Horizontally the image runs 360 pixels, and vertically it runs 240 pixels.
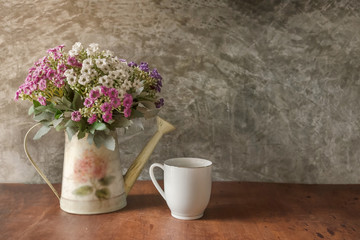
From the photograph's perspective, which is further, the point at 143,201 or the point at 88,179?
the point at 143,201

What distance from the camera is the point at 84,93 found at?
3.20ft

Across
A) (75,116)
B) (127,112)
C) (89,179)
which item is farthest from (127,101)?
(89,179)

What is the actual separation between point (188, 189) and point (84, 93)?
34 cm

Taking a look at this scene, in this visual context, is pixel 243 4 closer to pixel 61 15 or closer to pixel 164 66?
pixel 164 66

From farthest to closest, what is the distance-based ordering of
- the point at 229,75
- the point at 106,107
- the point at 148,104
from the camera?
the point at 229,75, the point at 148,104, the point at 106,107

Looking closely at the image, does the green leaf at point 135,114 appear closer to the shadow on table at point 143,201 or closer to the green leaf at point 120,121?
the green leaf at point 120,121

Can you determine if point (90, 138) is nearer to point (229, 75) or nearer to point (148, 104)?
point (148, 104)

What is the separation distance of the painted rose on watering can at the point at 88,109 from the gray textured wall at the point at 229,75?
10.5 inches

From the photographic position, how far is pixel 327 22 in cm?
131

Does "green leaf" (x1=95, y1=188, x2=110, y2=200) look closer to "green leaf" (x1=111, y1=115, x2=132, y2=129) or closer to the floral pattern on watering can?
the floral pattern on watering can

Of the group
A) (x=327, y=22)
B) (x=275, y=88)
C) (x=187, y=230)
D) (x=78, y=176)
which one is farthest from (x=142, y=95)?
(x=327, y=22)

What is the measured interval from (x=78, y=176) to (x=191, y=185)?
29 cm

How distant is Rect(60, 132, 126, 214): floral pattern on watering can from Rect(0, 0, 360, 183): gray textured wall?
0.30 m

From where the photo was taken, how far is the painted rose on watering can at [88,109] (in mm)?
960
